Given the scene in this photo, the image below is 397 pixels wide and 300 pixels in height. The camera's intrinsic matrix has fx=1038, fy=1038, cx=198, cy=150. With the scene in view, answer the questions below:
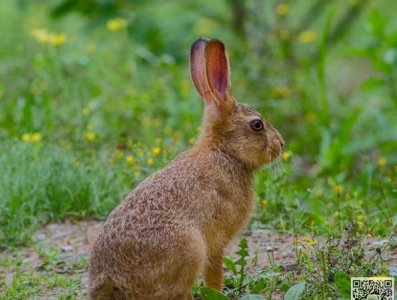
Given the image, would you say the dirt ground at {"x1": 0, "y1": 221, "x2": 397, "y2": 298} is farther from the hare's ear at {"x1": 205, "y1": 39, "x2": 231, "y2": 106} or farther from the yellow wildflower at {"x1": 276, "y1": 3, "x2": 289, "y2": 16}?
the yellow wildflower at {"x1": 276, "y1": 3, "x2": 289, "y2": 16}

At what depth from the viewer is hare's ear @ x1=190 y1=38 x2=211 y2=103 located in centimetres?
605

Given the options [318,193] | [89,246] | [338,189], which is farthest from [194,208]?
[318,193]

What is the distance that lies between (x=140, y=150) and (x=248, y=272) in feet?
5.90

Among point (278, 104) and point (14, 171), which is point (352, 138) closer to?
point (278, 104)

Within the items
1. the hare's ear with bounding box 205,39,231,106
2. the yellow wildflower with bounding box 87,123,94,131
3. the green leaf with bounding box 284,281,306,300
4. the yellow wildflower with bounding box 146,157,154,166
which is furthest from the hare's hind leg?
the yellow wildflower with bounding box 87,123,94,131

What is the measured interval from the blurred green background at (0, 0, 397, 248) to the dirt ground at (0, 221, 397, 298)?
0.10m

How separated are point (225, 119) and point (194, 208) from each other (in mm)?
744

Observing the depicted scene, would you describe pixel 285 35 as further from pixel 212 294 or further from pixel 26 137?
pixel 212 294

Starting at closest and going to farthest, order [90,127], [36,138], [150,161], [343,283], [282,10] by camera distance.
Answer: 1. [343,283]
2. [150,161]
3. [36,138]
4. [90,127]
5. [282,10]

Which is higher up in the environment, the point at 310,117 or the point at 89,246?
the point at 310,117

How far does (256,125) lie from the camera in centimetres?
596

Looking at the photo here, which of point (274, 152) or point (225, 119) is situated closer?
point (225, 119)

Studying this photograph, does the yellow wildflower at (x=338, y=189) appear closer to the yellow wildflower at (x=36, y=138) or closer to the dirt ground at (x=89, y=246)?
the dirt ground at (x=89, y=246)

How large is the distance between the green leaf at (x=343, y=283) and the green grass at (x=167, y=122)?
0.85 ft
